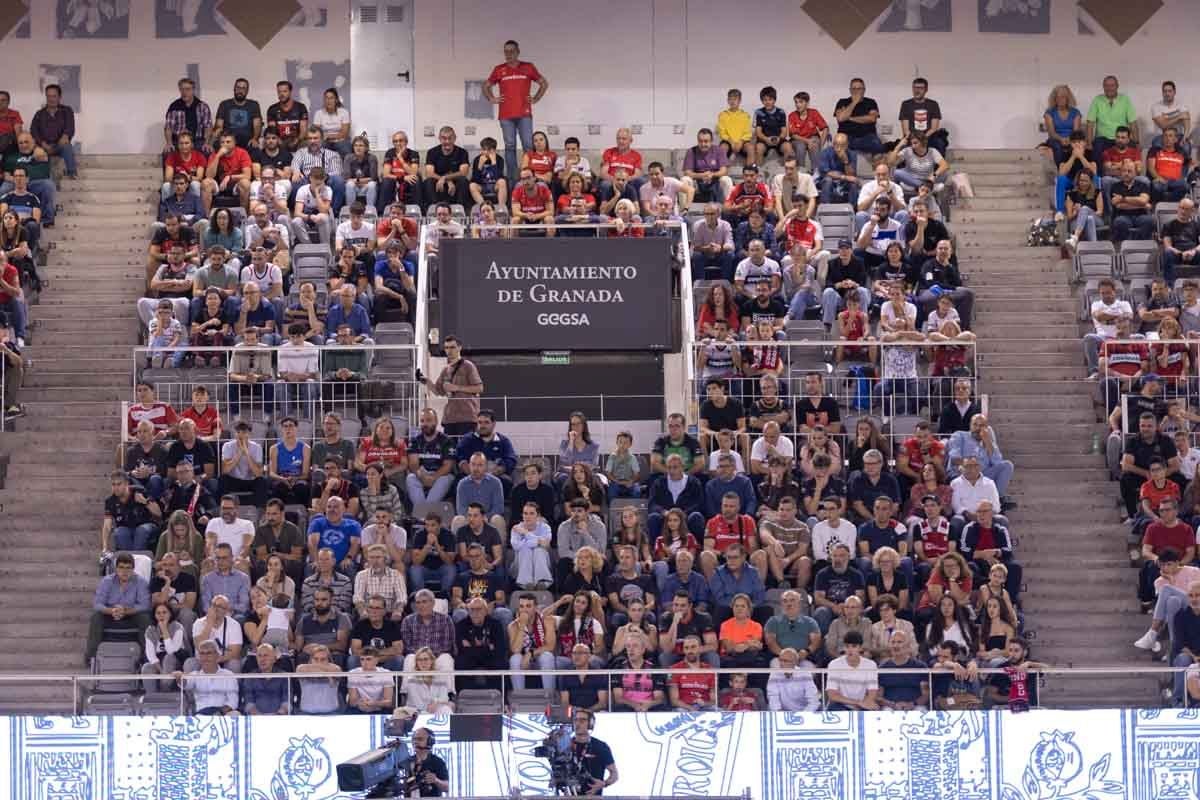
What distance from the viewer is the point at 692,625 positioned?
2000cm

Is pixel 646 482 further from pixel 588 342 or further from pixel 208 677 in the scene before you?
pixel 208 677

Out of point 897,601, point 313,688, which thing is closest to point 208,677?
point 313,688

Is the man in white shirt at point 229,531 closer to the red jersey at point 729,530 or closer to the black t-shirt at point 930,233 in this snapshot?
the red jersey at point 729,530

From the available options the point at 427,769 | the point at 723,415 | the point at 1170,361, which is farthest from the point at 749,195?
the point at 427,769

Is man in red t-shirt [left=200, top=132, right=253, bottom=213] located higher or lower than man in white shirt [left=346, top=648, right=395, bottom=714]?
higher

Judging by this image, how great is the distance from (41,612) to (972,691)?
8272mm

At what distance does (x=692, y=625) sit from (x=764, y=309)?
486 centimetres

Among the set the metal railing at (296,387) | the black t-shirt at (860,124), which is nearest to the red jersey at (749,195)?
the black t-shirt at (860,124)

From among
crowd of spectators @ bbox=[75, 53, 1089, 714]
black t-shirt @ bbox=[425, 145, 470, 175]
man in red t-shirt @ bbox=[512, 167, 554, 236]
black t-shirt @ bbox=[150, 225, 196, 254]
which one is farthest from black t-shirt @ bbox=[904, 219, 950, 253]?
black t-shirt @ bbox=[150, 225, 196, 254]

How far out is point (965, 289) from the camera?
24609 millimetres

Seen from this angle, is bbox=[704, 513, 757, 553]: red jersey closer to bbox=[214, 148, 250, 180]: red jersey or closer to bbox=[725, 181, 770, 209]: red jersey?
bbox=[725, 181, 770, 209]: red jersey

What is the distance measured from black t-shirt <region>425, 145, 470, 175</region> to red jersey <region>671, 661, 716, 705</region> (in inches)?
379

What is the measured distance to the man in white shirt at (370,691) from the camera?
18547mm

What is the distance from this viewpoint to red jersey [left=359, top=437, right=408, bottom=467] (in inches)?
867
